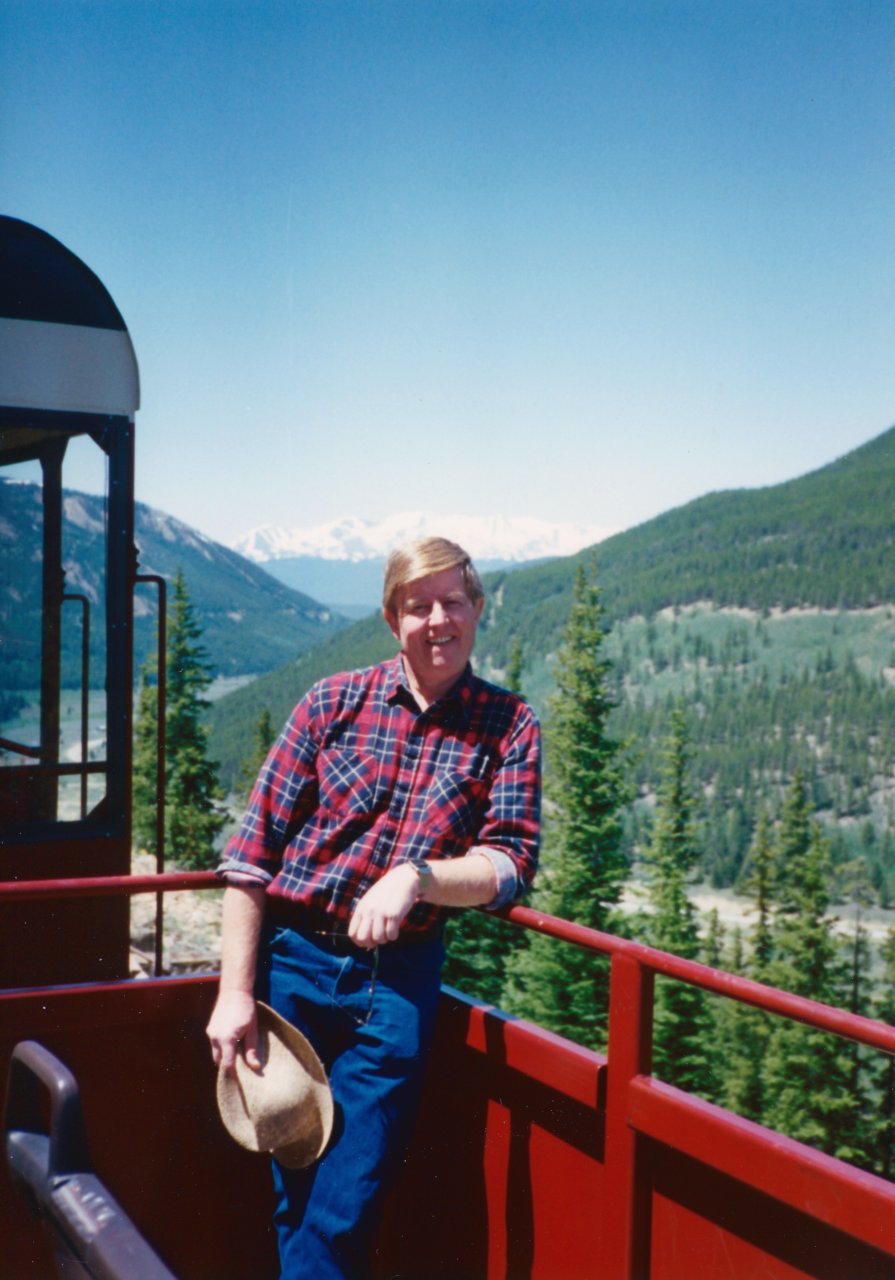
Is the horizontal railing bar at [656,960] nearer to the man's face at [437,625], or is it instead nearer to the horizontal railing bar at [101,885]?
the horizontal railing bar at [101,885]

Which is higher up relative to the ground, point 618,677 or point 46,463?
point 46,463

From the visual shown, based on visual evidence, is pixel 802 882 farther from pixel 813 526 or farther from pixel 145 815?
pixel 813 526

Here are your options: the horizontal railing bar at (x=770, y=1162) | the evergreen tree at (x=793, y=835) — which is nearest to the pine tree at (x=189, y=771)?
the evergreen tree at (x=793, y=835)

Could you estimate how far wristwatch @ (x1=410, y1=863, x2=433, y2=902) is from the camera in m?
2.26

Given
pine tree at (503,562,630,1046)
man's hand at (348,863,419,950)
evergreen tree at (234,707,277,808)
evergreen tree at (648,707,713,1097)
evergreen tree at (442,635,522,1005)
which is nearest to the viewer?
man's hand at (348,863,419,950)

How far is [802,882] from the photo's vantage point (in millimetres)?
46312

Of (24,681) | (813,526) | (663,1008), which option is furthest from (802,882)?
(813,526)

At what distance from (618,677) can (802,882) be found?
108 meters

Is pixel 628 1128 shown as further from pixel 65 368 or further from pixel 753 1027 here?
pixel 753 1027

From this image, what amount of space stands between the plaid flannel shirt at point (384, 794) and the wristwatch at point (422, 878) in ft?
0.25

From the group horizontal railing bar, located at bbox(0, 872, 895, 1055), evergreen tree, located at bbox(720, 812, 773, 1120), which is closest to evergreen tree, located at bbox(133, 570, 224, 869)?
evergreen tree, located at bbox(720, 812, 773, 1120)

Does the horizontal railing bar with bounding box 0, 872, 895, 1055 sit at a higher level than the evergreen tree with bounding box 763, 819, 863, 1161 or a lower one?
higher

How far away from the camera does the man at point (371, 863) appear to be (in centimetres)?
234

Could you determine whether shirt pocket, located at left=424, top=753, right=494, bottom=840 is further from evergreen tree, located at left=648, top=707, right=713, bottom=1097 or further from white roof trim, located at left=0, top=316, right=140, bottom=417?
evergreen tree, located at left=648, top=707, right=713, bottom=1097
